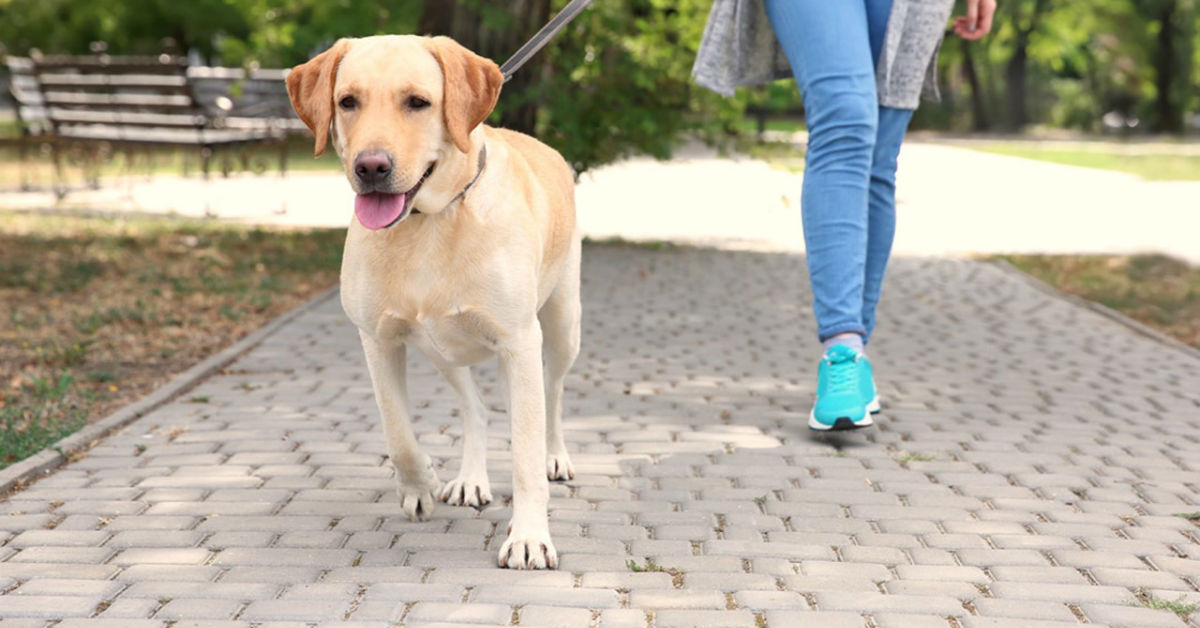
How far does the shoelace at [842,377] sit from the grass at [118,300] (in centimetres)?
291

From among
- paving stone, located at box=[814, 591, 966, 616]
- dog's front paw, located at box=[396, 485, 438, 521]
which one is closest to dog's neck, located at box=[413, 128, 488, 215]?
dog's front paw, located at box=[396, 485, 438, 521]

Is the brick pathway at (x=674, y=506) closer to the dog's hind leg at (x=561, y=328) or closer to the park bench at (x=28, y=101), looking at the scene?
the dog's hind leg at (x=561, y=328)

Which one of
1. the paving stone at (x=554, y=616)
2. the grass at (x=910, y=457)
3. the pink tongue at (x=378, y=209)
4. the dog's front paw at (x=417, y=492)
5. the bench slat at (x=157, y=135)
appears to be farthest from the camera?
the bench slat at (x=157, y=135)

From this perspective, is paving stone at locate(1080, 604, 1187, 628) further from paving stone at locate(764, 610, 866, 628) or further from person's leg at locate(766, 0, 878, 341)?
person's leg at locate(766, 0, 878, 341)

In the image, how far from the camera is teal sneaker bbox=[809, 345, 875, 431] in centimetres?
503

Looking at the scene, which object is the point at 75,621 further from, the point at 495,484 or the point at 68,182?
the point at 68,182

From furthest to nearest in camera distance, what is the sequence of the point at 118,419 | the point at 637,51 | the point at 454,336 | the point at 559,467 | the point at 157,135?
1. the point at 157,135
2. the point at 637,51
3. the point at 118,419
4. the point at 559,467
5. the point at 454,336

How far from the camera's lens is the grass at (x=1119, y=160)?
76.4 feet

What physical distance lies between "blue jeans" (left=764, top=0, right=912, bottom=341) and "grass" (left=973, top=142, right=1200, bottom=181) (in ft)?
60.0

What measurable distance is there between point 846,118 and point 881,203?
1.99ft

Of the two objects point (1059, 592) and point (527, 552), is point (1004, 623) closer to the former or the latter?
point (1059, 592)

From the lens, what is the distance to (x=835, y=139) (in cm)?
517

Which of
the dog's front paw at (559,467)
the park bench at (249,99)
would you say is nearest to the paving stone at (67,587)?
the dog's front paw at (559,467)

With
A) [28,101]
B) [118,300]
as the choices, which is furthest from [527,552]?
[28,101]
